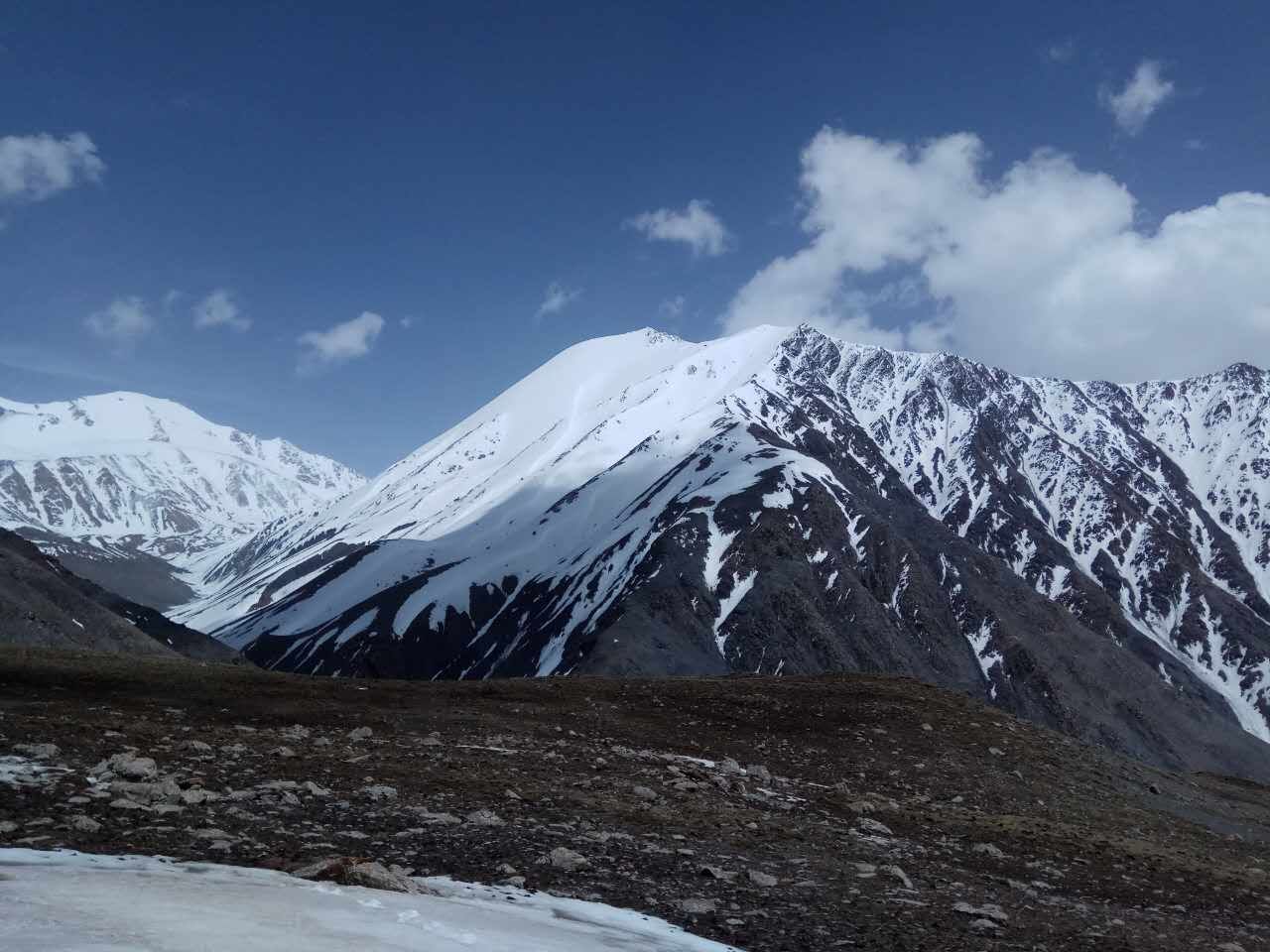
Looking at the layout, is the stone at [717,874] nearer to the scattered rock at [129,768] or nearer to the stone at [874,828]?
the stone at [874,828]

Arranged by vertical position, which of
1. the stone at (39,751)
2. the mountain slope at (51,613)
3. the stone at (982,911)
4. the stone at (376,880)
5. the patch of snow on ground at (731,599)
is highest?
the patch of snow on ground at (731,599)

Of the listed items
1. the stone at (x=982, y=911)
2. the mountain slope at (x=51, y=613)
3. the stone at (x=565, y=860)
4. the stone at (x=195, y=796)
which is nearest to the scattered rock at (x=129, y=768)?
the stone at (x=195, y=796)

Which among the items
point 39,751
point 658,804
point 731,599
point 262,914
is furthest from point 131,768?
point 731,599

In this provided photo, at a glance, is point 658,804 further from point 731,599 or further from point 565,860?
point 731,599

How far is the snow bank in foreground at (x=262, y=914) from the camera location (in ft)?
20.4

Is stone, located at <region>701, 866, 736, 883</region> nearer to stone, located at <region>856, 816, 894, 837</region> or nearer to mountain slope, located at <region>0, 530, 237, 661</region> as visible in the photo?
stone, located at <region>856, 816, 894, 837</region>

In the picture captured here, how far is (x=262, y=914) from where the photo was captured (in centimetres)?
702

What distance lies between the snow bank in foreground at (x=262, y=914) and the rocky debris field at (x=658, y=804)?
26.8 inches

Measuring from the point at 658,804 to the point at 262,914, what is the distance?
920 centimetres

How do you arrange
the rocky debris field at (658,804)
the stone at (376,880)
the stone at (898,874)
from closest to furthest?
the stone at (376,880) < the rocky debris field at (658,804) < the stone at (898,874)

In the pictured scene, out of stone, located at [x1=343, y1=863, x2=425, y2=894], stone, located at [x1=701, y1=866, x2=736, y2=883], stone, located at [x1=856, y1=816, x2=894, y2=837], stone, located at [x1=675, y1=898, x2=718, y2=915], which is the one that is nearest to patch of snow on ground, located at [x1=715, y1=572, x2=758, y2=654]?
stone, located at [x1=856, y1=816, x2=894, y2=837]

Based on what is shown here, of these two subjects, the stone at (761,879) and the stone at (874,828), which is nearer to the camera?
the stone at (761,879)

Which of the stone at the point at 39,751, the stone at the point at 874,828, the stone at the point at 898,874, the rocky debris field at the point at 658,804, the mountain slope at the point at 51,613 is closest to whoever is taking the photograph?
the rocky debris field at the point at 658,804

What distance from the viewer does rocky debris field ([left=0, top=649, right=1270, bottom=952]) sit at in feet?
34.8
